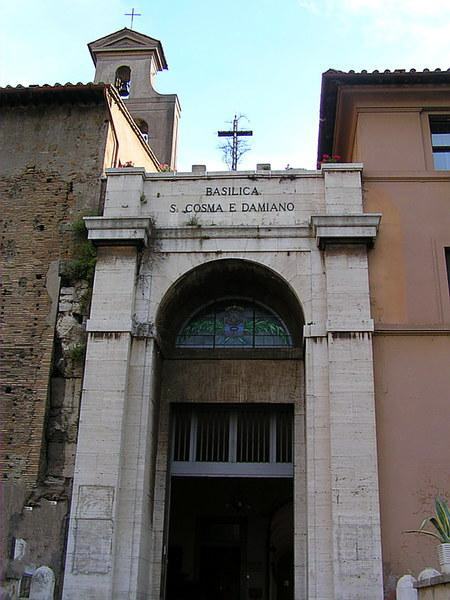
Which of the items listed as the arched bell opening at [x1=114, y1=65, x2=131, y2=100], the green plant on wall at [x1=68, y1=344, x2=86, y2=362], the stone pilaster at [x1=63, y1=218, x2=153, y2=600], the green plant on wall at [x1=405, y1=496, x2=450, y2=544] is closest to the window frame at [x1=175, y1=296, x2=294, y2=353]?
the stone pilaster at [x1=63, y1=218, x2=153, y2=600]

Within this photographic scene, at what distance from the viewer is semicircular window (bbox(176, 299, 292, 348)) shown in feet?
51.2

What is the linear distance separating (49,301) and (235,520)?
1056cm

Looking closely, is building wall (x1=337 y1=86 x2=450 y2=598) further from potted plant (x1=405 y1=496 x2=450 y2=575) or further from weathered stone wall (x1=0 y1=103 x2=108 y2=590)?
weathered stone wall (x1=0 y1=103 x2=108 y2=590)

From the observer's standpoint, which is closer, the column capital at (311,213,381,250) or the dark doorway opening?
the column capital at (311,213,381,250)

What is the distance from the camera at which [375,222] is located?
1410 cm

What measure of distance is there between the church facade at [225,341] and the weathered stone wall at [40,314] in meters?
0.04

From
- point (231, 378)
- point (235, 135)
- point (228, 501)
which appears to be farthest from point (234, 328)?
point (235, 135)

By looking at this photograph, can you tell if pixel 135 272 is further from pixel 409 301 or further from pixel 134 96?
pixel 134 96

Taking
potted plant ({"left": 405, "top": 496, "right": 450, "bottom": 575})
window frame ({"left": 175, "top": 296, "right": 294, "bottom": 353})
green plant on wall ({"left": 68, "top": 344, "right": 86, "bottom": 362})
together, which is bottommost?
potted plant ({"left": 405, "top": 496, "right": 450, "bottom": 575})

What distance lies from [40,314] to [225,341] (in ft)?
12.6

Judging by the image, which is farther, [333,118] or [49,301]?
[333,118]

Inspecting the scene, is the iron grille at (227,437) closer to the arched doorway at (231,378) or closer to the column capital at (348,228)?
the arched doorway at (231,378)

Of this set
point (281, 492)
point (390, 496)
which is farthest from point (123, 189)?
point (281, 492)

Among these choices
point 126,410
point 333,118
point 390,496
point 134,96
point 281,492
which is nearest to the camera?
point 390,496
